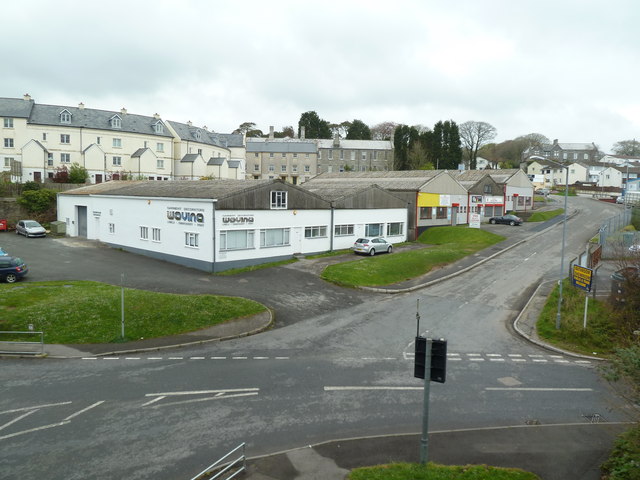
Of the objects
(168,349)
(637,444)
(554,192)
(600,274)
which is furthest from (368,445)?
(554,192)

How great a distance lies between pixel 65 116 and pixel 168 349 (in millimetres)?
57979

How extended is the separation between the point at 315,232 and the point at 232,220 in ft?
27.0

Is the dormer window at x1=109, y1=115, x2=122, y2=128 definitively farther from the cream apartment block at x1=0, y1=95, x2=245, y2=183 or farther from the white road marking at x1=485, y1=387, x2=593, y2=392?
the white road marking at x1=485, y1=387, x2=593, y2=392

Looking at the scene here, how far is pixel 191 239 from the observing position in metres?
31.3

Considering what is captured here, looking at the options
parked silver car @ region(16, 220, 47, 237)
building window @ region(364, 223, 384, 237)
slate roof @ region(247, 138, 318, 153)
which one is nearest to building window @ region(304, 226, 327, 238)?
building window @ region(364, 223, 384, 237)

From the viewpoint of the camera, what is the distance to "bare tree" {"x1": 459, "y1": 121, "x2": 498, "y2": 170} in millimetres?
113000

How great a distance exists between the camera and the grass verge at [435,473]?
30.7ft

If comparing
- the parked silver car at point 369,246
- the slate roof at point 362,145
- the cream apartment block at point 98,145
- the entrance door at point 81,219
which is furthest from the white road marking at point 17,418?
the slate roof at point 362,145

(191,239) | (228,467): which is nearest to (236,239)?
(191,239)

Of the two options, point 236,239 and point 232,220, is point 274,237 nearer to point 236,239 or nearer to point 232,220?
point 236,239

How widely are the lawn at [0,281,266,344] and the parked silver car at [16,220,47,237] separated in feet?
67.5

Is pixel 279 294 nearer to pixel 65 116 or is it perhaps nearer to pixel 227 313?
pixel 227 313

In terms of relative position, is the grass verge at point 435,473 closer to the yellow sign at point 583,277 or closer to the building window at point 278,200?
the yellow sign at point 583,277

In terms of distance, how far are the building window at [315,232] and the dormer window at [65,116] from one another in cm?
4599
